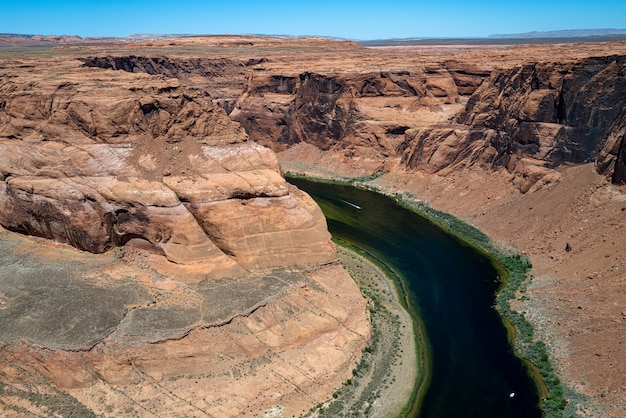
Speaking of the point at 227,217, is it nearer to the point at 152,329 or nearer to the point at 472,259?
the point at 152,329

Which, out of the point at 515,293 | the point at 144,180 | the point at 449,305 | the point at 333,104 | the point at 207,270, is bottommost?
the point at 449,305

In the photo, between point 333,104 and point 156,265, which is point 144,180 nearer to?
point 156,265

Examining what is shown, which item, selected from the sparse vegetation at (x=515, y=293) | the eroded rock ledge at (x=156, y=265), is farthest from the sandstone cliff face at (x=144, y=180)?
the sparse vegetation at (x=515, y=293)

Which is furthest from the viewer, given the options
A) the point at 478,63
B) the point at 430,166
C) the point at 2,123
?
the point at 478,63

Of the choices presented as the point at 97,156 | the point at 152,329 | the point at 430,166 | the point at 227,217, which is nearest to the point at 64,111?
the point at 97,156

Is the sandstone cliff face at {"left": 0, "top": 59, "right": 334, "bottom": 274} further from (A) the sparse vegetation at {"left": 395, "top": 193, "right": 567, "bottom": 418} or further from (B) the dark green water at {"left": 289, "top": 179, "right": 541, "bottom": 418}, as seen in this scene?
(A) the sparse vegetation at {"left": 395, "top": 193, "right": 567, "bottom": 418}

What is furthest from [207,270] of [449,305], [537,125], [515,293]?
[537,125]
